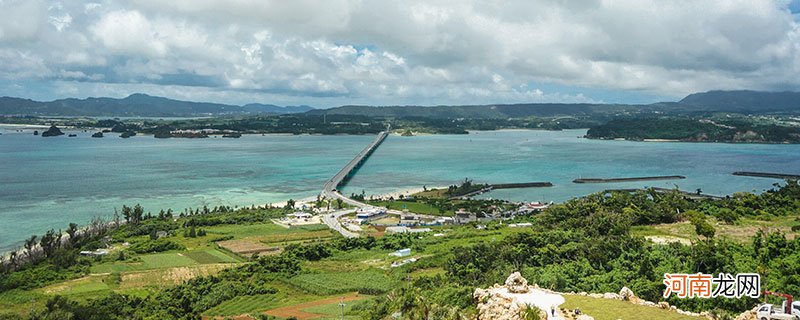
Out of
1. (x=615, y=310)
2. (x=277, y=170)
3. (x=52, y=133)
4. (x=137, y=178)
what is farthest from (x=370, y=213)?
(x=52, y=133)

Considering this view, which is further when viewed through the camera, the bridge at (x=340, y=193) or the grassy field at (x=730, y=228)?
the bridge at (x=340, y=193)

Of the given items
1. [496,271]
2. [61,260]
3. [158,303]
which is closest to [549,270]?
[496,271]

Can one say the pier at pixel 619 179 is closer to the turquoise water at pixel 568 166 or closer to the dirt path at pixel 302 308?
the turquoise water at pixel 568 166

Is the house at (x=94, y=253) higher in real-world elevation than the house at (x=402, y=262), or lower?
lower

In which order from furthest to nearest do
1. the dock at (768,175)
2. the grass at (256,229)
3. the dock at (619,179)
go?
the dock at (768,175)
the dock at (619,179)
the grass at (256,229)

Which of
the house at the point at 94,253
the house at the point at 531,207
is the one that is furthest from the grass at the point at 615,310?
the house at the point at 531,207

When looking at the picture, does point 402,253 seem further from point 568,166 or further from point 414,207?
point 568,166

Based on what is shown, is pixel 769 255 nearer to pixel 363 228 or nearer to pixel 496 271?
pixel 496 271
